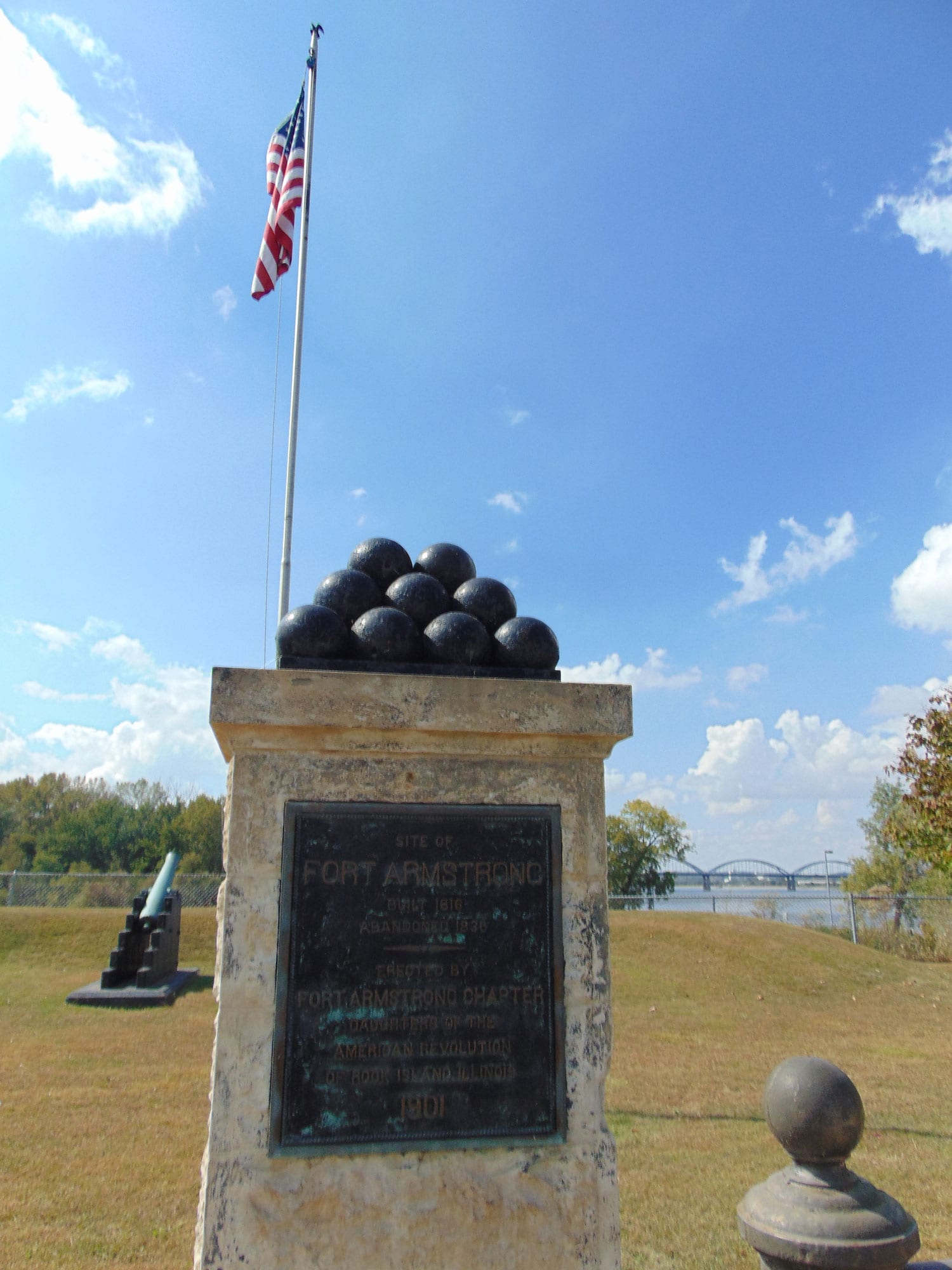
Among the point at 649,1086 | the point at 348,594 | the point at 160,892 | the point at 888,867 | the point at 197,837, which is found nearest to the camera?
the point at 348,594

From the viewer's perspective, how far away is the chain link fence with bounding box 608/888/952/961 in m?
18.3

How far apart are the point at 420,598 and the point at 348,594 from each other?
0.87 feet

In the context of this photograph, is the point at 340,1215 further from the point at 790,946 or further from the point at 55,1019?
the point at 790,946

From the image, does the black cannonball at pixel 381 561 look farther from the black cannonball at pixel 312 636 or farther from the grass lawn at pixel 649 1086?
the grass lawn at pixel 649 1086

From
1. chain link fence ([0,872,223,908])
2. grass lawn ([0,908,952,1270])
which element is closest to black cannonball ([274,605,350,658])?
grass lawn ([0,908,952,1270])

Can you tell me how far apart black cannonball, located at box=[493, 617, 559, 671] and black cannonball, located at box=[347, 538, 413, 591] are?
55 cm

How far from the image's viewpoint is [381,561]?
342cm

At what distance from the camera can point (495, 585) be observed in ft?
10.8

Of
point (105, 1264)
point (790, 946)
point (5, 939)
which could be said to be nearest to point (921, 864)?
point (790, 946)

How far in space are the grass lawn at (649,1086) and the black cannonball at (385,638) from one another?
128 inches

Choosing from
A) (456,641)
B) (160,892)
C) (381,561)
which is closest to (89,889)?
(160,892)

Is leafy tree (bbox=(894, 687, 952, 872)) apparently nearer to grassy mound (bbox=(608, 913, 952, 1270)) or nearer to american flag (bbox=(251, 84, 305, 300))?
grassy mound (bbox=(608, 913, 952, 1270))

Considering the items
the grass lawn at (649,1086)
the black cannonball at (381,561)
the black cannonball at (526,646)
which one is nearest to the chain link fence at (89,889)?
the grass lawn at (649,1086)

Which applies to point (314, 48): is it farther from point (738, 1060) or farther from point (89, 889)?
point (89, 889)
